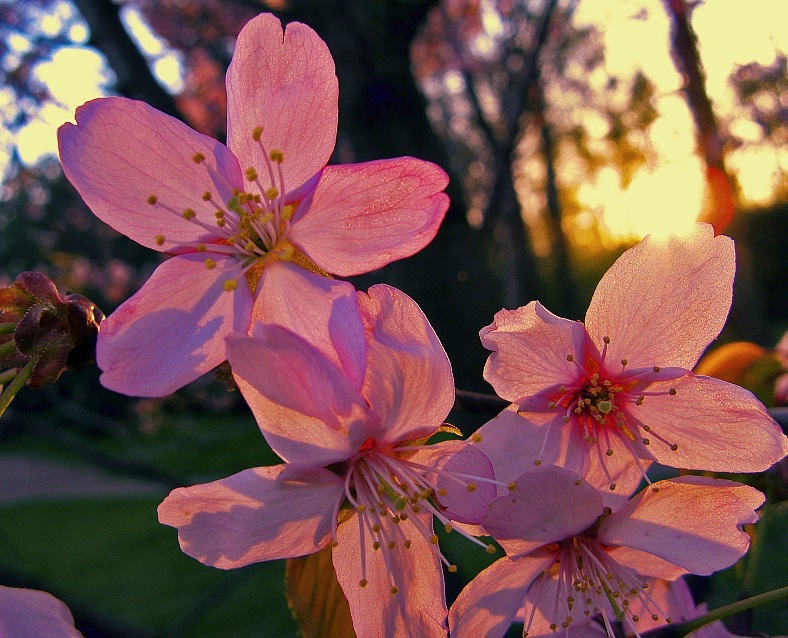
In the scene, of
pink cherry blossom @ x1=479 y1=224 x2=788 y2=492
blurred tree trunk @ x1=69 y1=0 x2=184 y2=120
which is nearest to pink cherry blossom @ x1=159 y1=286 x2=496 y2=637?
pink cherry blossom @ x1=479 y1=224 x2=788 y2=492

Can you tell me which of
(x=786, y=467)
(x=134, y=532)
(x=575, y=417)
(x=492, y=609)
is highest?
(x=575, y=417)

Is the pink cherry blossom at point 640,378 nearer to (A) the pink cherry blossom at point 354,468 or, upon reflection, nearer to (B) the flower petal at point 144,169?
(A) the pink cherry blossom at point 354,468

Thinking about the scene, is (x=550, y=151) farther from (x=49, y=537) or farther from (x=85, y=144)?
(x=85, y=144)

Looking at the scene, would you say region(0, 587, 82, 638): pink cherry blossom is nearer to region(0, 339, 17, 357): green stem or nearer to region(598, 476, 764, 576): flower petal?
region(0, 339, 17, 357): green stem

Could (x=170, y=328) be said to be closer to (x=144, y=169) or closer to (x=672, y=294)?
(x=144, y=169)

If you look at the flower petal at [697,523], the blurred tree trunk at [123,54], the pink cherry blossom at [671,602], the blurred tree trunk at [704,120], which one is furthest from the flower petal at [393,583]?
the blurred tree trunk at [704,120]

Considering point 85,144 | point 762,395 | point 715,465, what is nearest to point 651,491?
point 715,465

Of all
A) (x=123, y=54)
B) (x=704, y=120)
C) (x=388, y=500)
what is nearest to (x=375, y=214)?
(x=388, y=500)
